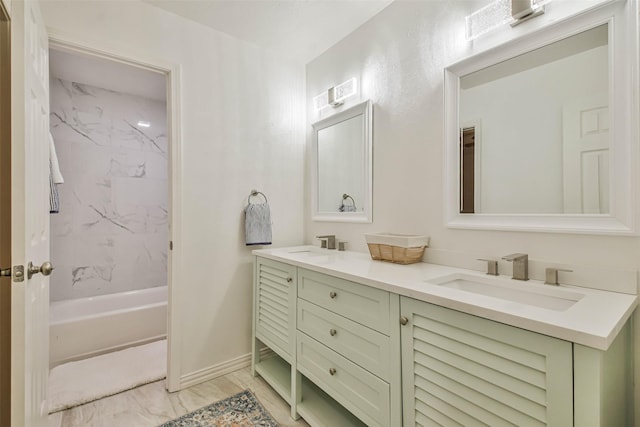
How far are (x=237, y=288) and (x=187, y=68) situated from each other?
155 cm

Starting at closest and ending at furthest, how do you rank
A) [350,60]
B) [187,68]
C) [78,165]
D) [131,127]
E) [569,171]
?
1. [569,171]
2. [187,68]
3. [350,60]
4. [78,165]
5. [131,127]

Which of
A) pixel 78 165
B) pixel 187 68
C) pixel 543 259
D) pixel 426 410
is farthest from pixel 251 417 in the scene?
pixel 78 165

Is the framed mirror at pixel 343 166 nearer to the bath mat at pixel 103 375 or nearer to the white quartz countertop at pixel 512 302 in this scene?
the white quartz countertop at pixel 512 302

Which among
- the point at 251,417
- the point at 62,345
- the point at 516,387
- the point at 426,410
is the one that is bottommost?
the point at 251,417

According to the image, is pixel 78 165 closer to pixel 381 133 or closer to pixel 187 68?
pixel 187 68

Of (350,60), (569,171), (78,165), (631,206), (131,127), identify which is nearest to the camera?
(631,206)

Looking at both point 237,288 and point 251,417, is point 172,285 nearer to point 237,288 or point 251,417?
point 237,288

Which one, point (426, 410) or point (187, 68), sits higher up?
point (187, 68)

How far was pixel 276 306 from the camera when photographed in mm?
1884

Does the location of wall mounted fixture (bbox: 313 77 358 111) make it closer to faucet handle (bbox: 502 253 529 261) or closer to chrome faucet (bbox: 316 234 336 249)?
chrome faucet (bbox: 316 234 336 249)

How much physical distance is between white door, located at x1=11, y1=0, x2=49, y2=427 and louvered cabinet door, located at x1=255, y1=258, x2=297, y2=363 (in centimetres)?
108

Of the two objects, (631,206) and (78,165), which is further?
(78,165)

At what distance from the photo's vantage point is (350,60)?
2.15 m

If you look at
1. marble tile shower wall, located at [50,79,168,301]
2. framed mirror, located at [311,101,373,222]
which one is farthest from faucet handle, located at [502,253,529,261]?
marble tile shower wall, located at [50,79,168,301]
